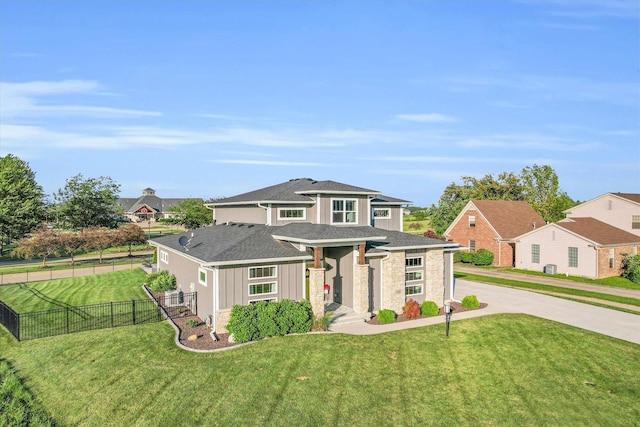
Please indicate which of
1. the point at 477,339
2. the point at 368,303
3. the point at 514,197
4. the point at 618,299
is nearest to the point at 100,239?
the point at 368,303

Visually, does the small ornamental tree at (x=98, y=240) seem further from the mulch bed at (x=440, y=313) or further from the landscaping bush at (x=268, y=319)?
the mulch bed at (x=440, y=313)

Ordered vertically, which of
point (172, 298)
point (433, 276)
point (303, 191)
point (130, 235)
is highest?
point (303, 191)

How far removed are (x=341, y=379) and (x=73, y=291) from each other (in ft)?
72.0

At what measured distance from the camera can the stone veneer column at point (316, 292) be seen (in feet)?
60.6

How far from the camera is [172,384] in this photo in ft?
42.9

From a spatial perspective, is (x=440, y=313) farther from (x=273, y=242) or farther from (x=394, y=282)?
(x=273, y=242)

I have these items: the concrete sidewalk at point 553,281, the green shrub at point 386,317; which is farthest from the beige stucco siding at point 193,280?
the concrete sidewalk at point 553,281

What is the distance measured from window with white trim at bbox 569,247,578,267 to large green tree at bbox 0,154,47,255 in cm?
5787

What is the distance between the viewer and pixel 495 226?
4172 cm

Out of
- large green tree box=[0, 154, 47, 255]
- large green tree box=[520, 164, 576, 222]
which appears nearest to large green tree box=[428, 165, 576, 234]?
large green tree box=[520, 164, 576, 222]

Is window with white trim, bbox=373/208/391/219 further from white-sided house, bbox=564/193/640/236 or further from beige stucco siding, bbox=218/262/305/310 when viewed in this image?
white-sided house, bbox=564/193/640/236

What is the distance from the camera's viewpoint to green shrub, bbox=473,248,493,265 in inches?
1623

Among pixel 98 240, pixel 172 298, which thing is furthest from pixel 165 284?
pixel 98 240

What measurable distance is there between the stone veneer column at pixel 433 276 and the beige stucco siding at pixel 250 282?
23.7 ft
